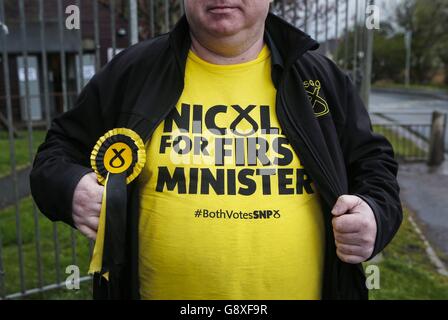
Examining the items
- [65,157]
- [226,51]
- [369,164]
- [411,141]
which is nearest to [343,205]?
[369,164]

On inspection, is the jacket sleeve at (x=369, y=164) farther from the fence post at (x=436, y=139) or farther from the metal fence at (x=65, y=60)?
the fence post at (x=436, y=139)

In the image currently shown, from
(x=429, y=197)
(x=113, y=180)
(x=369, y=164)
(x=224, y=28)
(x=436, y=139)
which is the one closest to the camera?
(x=113, y=180)

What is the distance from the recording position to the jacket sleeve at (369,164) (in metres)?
1.72

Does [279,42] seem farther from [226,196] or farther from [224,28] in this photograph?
[226,196]

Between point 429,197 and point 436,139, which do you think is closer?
point 429,197

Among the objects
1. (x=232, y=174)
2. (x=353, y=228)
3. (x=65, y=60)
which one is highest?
(x=65, y=60)

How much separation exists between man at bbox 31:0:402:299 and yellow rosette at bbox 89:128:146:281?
2 cm

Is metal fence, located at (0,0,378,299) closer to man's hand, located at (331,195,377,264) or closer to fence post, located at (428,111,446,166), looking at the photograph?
man's hand, located at (331,195,377,264)

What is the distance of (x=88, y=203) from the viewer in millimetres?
1577

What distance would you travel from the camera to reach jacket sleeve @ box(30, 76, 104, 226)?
5.38 feet

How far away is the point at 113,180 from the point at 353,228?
0.74 m
